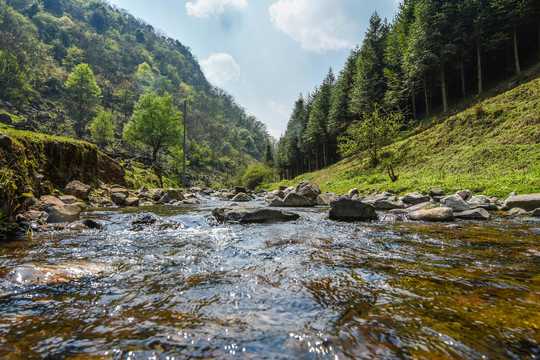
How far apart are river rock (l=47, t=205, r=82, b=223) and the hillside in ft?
52.6

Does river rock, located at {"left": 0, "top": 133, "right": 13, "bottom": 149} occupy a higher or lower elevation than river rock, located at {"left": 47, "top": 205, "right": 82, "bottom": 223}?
higher

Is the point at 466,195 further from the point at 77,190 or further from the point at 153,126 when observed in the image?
the point at 153,126

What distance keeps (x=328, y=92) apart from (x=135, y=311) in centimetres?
5289

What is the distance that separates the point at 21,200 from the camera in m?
6.09

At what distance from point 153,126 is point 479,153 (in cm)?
3448

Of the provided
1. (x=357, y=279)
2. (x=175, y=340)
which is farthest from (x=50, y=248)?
(x=357, y=279)

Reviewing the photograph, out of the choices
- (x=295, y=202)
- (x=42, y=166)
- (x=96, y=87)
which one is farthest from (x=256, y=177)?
(x=96, y=87)

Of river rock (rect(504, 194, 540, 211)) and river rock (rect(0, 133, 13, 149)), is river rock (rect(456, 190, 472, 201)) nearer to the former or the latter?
river rock (rect(504, 194, 540, 211))

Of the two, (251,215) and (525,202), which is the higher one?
(525,202)

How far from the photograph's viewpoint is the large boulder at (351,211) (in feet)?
26.6

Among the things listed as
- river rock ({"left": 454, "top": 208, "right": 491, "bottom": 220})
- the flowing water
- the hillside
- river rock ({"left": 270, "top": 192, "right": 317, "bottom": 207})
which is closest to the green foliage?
river rock ({"left": 270, "top": 192, "right": 317, "bottom": 207})

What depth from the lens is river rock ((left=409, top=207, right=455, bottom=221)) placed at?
24.4 feet

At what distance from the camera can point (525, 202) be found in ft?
26.5

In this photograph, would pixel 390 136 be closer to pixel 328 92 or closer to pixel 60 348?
pixel 60 348
